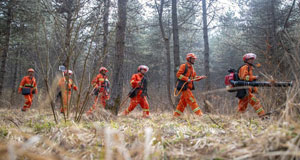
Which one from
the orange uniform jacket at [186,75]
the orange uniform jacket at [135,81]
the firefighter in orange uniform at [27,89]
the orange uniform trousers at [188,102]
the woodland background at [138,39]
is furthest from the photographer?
the firefighter in orange uniform at [27,89]

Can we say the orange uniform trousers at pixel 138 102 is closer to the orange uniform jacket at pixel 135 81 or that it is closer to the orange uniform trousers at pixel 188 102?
the orange uniform jacket at pixel 135 81

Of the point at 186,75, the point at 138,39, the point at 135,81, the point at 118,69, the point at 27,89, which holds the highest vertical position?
the point at 138,39

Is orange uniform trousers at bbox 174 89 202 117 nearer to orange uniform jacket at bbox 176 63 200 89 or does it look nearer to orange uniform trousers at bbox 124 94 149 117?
orange uniform jacket at bbox 176 63 200 89

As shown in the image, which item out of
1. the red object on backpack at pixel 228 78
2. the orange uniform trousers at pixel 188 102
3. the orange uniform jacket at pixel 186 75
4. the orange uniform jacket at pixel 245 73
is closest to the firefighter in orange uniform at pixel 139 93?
the orange uniform trousers at pixel 188 102

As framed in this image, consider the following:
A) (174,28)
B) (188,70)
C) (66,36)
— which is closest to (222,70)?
(174,28)

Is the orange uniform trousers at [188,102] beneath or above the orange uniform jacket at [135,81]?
beneath

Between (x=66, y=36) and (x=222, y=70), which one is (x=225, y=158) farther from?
(x=222, y=70)

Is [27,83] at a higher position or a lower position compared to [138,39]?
lower

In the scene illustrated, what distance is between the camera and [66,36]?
305 cm

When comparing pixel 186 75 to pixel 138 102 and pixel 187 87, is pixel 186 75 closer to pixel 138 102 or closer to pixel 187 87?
pixel 187 87

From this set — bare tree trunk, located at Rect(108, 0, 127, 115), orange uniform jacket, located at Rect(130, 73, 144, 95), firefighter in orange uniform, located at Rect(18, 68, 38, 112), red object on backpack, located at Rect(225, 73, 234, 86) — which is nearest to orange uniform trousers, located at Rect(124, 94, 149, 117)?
orange uniform jacket, located at Rect(130, 73, 144, 95)

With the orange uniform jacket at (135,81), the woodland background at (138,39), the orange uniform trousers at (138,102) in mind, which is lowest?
the orange uniform trousers at (138,102)

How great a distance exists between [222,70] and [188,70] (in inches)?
914

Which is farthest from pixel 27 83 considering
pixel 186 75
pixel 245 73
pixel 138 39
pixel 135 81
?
pixel 138 39
